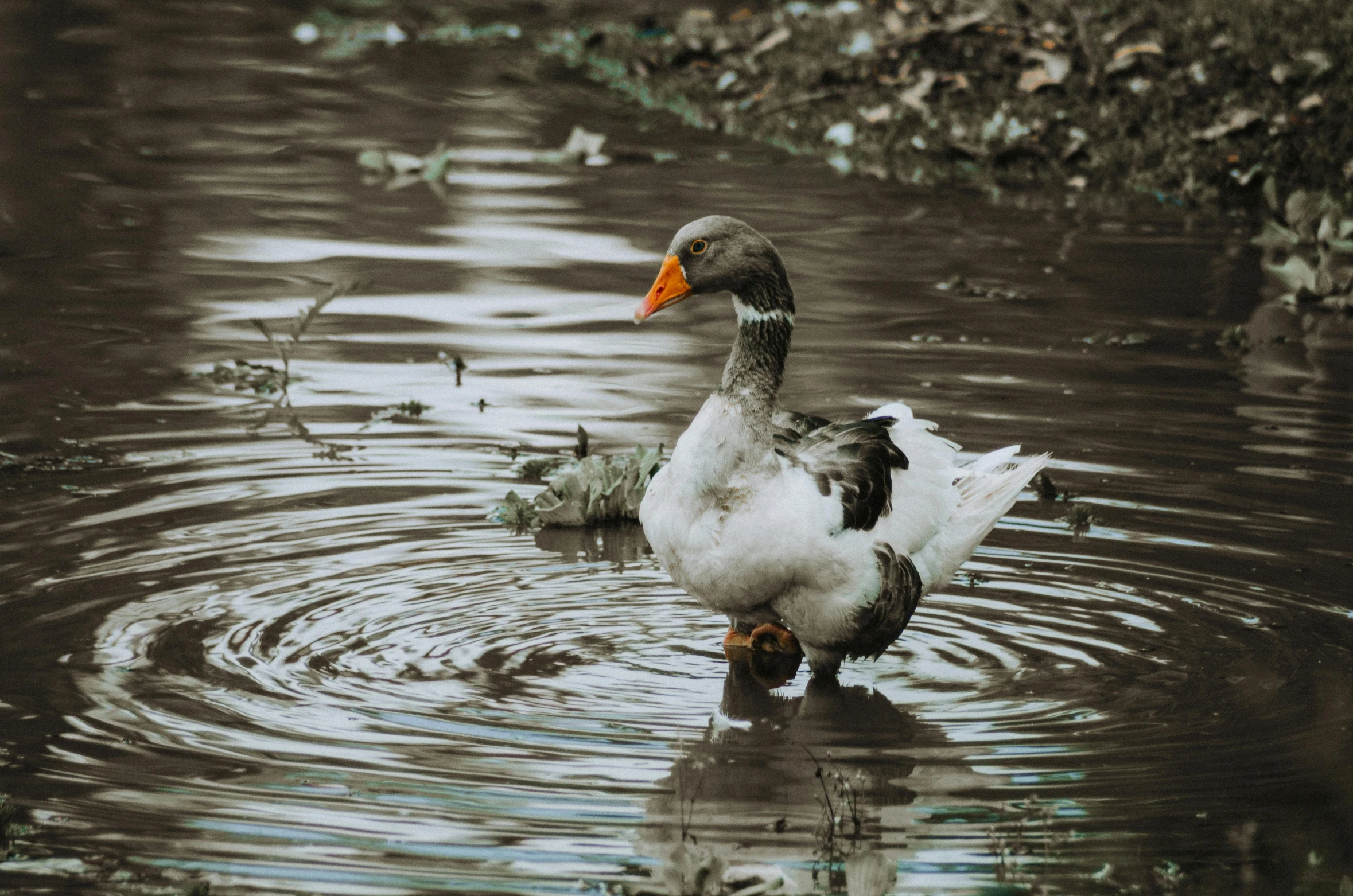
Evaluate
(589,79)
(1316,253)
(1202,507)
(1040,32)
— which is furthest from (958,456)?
(589,79)

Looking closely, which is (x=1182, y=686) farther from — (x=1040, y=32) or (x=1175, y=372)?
(x=1040, y=32)

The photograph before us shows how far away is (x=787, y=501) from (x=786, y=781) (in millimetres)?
1084

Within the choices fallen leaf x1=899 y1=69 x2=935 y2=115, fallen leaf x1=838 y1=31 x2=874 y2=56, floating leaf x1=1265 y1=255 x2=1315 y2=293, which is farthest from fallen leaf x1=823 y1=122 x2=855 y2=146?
floating leaf x1=1265 y1=255 x2=1315 y2=293

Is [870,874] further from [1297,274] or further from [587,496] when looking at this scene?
[1297,274]

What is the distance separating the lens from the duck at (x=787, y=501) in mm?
6492

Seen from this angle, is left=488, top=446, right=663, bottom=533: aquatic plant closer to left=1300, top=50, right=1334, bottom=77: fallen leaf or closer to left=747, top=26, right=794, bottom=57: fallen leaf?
left=1300, top=50, right=1334, bottom=77: fallen leaf

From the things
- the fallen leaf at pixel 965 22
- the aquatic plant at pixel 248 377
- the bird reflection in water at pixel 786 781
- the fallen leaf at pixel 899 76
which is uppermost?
the fallen leaf at pixel 965 22

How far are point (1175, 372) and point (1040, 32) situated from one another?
8.14 metres

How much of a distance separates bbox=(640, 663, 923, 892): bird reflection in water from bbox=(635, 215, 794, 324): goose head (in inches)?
55.7

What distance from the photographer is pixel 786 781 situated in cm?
590

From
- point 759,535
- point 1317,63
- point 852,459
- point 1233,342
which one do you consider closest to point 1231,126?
point 1317,63

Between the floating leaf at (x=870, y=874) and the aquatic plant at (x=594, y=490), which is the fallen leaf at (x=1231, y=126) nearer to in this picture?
the aquatic plant at (x=594, y=490)

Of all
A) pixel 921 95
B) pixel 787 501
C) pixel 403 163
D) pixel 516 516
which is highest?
pixel 921 95

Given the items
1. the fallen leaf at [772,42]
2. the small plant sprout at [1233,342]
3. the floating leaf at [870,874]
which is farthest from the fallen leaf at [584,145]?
the floating leaf at [870,874]
